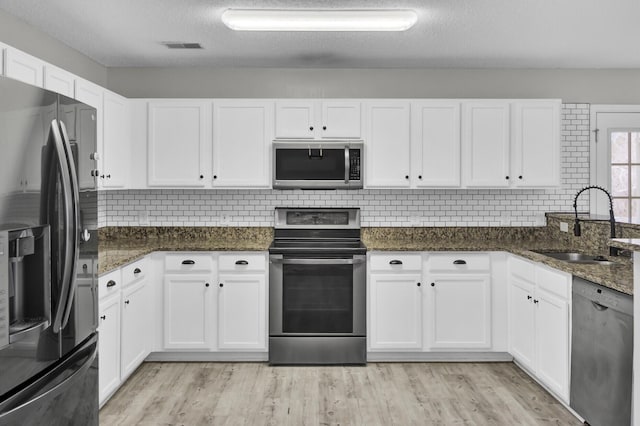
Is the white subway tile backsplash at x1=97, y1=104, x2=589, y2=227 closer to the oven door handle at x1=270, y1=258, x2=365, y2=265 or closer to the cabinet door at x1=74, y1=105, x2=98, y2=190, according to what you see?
the oven door handle at x1=270, y1=258, x2=365, y2=265

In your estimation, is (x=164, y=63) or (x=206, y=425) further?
(x=164, y=63)

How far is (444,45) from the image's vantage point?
12.6ft

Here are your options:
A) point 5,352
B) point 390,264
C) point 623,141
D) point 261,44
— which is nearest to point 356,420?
point 390,264

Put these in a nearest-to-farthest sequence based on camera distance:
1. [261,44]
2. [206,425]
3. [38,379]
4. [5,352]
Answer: [5,352]
[38,379]
[206,425]
[261,44]

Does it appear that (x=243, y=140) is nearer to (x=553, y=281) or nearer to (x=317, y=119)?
(x=317, y=119)

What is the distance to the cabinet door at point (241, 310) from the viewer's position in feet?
13.2

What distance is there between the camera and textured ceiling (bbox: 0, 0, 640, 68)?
3027 millimetres

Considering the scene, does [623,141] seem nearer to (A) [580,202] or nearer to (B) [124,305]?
(A) [580,202]

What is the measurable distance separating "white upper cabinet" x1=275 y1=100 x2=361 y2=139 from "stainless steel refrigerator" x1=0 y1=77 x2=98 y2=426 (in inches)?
88.8

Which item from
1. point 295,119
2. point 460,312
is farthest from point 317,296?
point 295,119

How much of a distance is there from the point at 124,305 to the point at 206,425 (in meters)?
0.97

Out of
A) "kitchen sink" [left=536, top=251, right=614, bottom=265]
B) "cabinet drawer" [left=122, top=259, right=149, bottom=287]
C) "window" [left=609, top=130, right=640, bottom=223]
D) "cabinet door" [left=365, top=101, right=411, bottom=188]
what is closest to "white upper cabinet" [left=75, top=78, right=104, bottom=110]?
"cabinet drawer" [left=122, top=259, right=149, bottom=287]

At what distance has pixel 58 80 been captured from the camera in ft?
9.68

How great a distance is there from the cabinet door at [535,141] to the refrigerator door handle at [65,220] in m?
3.51
